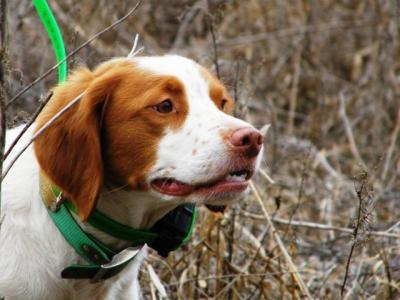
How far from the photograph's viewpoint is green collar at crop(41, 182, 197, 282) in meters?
2.52

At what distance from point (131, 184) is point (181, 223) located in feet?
0.78

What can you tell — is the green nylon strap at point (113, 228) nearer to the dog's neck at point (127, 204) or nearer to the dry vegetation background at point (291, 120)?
the dog's neck at point (127, 204)

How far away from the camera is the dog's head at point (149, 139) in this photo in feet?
8.04

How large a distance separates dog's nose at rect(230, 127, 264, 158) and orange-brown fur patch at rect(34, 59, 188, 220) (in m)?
0.19

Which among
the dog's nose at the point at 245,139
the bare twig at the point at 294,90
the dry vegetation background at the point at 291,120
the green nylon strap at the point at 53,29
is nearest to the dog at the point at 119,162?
the dog's nose at the point at 245,139

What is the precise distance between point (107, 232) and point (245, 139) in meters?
0.49

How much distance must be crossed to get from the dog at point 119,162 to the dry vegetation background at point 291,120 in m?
0.44

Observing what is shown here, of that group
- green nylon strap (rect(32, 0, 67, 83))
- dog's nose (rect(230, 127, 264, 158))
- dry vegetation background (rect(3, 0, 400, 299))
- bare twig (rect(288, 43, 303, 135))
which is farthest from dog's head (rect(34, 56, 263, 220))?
bare twig (rect(288, 43, 303, 135))

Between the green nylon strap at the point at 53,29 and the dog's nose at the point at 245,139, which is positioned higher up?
the green nylon strap at the point at 53,29

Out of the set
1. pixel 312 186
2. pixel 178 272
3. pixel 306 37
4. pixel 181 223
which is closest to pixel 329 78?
pixel 306 37

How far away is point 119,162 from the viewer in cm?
260

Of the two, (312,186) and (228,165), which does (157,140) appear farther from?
(312,186)

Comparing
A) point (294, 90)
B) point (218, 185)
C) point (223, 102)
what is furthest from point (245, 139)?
point (294, 90)

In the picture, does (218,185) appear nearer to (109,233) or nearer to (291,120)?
(109,233)
